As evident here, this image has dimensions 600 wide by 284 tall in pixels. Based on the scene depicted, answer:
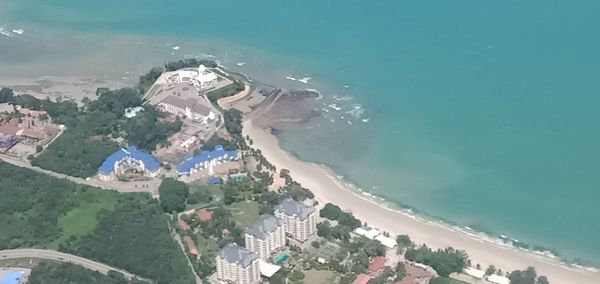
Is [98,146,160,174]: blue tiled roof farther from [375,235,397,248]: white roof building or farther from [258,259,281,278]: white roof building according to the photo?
[375,235,397,248]: white roof building

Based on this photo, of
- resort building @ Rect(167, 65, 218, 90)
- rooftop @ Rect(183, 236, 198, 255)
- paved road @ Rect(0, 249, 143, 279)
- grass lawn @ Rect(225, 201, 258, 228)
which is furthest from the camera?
resort building @ Rect(167, 65, 218, 90)

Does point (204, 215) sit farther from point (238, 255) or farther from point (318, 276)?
point (318, 276)

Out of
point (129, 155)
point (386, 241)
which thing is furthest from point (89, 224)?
point (386, 241)

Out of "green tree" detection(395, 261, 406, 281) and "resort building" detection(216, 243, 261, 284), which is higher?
"green tree" detection(395, 261, 406, 281)

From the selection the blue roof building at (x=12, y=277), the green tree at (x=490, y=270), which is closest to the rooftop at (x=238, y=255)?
the blue roof building at (x=12, y=277)

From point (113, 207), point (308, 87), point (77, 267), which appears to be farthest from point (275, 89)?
point (77, 267)

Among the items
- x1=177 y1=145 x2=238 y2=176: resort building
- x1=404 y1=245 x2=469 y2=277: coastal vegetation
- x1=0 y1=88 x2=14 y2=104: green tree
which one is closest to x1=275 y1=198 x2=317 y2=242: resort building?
x1=404 y1=245 x2=469 y2=277: coastal vegetation

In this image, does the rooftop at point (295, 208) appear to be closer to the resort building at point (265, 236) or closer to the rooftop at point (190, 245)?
the resort building at point (265, 236)
